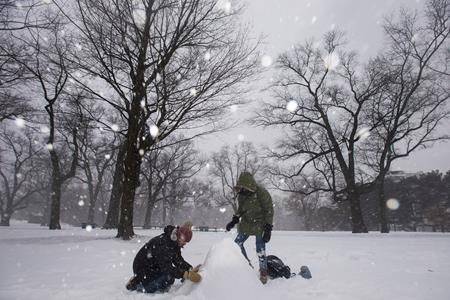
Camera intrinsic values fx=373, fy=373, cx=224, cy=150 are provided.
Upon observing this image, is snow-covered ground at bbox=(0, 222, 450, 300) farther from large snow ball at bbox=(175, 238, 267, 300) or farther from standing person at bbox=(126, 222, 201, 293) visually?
standing person at bbox=(126, 222, 201, 293)

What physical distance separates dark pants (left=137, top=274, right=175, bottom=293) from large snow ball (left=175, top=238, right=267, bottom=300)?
18.5 inches

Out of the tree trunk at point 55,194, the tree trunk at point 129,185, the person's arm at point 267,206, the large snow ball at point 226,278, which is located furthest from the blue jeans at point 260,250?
the tree trunk at point 55,194

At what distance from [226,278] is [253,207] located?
2199 millimetres

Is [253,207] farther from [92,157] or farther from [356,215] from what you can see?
[92,157]

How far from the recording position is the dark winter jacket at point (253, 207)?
6.54 meters

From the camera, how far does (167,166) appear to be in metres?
37.4

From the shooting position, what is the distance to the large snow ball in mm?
4492

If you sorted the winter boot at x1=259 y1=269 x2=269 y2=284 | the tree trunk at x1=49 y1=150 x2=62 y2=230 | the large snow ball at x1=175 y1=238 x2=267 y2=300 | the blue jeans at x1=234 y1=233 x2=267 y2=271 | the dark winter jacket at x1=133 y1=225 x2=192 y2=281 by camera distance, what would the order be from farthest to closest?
1. the tree trunk at x1=49 y1=150 x2=62 y2=230
2. the blue jeans at x1=234 y1=233 x2=267 y2=271
3. the winter boot at x1=259 y1=269 x2=269 y2=284
4. the dark winter jacket at x1=133 y1=225 x2=192 y2=281
5. the large snow ball at x1=175 y1=238 x2=267 y2=300

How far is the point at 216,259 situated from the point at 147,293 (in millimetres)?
1159

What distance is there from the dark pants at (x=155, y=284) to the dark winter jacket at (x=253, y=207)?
196 cm

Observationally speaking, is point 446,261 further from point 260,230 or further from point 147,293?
point 147,293

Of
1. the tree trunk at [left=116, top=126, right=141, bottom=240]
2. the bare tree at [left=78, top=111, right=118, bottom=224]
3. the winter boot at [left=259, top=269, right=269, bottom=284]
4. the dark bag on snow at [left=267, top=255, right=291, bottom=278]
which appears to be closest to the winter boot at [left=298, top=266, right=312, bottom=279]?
the dark bag on snow at [left=267, top=255, right=291, bottom=278]

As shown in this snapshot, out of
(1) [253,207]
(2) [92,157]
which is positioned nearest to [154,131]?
(1) [253,207]

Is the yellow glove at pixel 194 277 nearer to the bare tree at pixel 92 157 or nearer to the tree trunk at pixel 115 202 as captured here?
the tree trunk at pixel 115 202
